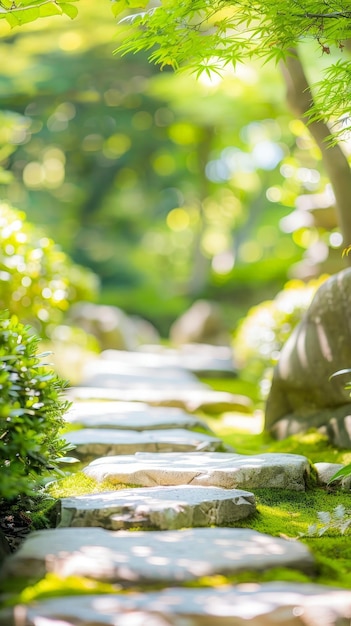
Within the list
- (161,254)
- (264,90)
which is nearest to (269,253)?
(161,254)

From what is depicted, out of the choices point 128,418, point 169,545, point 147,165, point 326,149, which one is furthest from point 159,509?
point 147,165

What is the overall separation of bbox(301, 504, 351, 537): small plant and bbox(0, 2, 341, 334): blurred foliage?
17.7 feet

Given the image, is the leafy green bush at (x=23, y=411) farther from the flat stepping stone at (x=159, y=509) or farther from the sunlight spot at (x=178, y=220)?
the sunlight spot at (x=178, y=220)

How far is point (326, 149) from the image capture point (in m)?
4.96

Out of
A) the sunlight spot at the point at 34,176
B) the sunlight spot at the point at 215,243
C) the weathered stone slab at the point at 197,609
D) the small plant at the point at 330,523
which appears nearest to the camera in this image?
the weathered stone slab at the point at 197,609

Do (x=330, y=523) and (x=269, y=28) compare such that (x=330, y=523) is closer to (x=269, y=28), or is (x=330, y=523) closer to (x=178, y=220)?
(x=269, y=28)

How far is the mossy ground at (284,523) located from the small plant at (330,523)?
28 millimetres

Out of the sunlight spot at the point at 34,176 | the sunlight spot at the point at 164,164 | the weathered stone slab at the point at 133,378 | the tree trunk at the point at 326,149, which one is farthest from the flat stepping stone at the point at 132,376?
the sunlight spot at the point at 34,176

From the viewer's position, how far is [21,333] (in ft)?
9.92

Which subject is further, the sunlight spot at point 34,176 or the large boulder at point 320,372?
the sunlight spot at point 34,176

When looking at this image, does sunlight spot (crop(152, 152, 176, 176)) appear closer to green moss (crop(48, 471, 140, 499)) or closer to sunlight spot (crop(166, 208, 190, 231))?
sunlight spot (crop(166, 208, 190, 231))

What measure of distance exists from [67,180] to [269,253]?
34.5 ft

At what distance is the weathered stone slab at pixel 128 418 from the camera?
496 cm

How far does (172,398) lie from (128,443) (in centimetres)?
250
